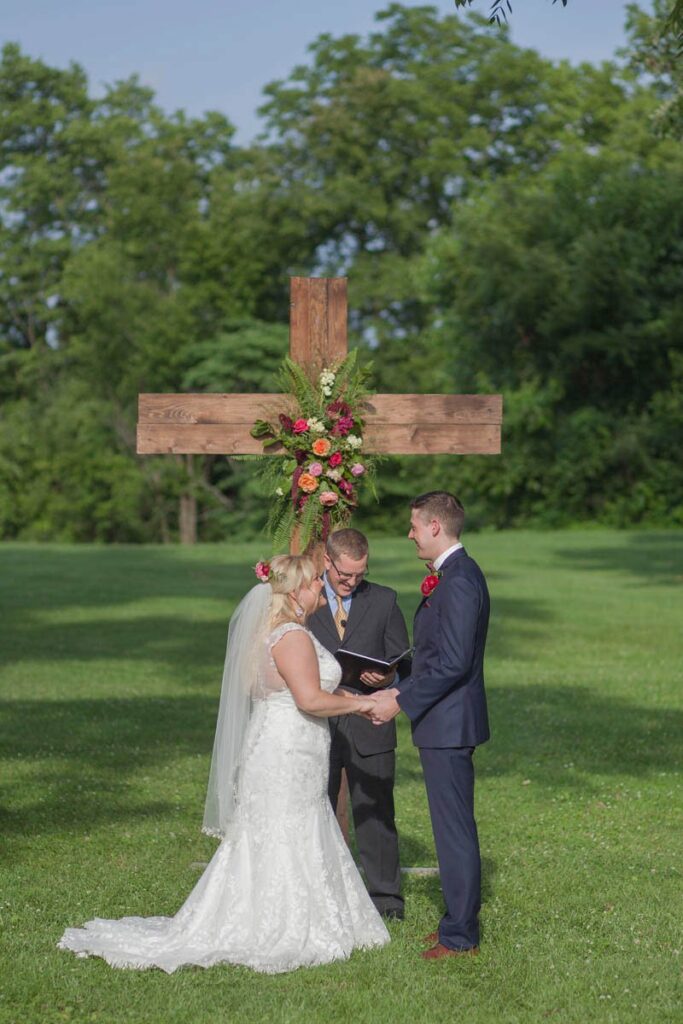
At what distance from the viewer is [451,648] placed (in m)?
7.80

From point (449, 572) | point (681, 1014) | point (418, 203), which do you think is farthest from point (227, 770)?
point (418, 203)

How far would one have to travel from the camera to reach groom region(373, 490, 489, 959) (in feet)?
25.7

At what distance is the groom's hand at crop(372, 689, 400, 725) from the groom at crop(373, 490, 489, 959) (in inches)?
2.9

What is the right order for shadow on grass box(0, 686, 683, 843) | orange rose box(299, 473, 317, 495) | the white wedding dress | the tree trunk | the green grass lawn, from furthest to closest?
the tree trunk
shadow on grass box(0, 686, 683, 843)
orange rose box(299, 473, 317, 495)
the white wedding dress
the green grass lawn

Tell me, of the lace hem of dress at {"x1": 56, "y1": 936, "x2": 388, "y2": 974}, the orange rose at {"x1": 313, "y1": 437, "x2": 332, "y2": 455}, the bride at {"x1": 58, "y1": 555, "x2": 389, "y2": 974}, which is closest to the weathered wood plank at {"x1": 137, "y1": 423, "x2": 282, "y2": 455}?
the orange rose at {"x1": 313, "y1": 437, "x2": 332, "y2": 455}

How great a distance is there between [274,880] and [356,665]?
1206mm

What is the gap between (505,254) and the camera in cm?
4912

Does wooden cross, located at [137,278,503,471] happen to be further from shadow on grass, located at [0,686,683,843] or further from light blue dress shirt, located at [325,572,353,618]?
shadow on grass, located at [0,686,683,843]

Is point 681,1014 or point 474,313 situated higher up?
point 474,313

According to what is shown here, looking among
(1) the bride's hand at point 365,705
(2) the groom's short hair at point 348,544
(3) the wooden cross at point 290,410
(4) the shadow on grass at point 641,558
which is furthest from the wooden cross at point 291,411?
(4) the shadow on grass at point 641,558

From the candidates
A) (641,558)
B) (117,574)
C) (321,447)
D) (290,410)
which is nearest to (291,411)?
(290,410)

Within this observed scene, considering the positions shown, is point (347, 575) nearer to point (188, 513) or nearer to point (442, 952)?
point (442, 952)

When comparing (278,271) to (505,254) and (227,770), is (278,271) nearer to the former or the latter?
(505,254)

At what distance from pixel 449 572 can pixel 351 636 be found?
151 cm
